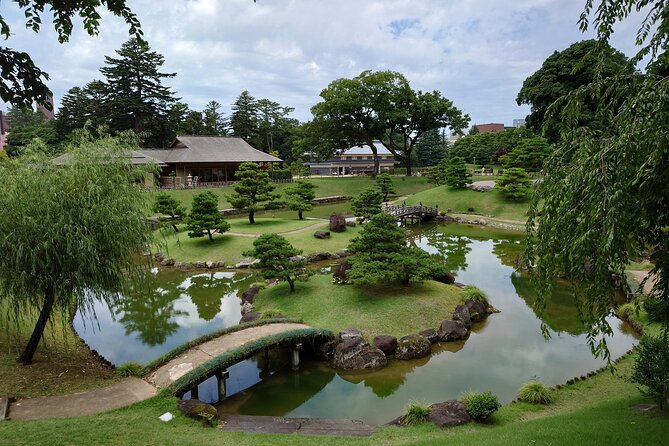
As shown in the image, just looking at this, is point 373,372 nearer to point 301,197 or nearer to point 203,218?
point 203,218

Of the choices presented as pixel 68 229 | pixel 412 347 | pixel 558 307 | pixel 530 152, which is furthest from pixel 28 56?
pixel 530 152

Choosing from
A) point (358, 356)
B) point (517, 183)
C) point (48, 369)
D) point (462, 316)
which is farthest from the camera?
point (517, 183)

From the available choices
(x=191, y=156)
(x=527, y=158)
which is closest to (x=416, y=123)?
(x=527, y=158)

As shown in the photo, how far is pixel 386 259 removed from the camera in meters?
13.7

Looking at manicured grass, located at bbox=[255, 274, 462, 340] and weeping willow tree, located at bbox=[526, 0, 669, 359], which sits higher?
weeping willow tree, located at bbox=[526, 0, 669, 359]

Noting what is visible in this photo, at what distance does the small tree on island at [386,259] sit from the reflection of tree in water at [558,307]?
318 centimetres

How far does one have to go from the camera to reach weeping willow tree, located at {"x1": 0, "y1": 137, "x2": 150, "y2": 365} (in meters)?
7.75

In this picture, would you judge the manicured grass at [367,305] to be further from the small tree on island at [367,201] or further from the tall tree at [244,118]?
the tall tree at [244,118]

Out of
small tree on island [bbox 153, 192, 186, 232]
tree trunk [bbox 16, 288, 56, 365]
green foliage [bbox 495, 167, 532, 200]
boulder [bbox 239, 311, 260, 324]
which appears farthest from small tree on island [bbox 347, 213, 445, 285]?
green foliage [bbox 495, 167, 532, 200]

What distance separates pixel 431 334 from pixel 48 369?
8819 millimetres

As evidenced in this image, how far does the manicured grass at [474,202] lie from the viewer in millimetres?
30500

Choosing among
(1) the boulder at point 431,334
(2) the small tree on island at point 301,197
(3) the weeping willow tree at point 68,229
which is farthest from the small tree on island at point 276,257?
(2) the small tree on island at point 301,197

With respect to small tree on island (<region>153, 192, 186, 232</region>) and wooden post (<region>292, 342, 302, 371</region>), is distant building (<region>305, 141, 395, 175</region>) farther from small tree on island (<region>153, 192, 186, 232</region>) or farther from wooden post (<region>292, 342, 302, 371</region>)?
wooden post (<region>292, 342, 302, 371</region>)

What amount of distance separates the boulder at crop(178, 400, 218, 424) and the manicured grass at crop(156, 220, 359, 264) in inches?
493
